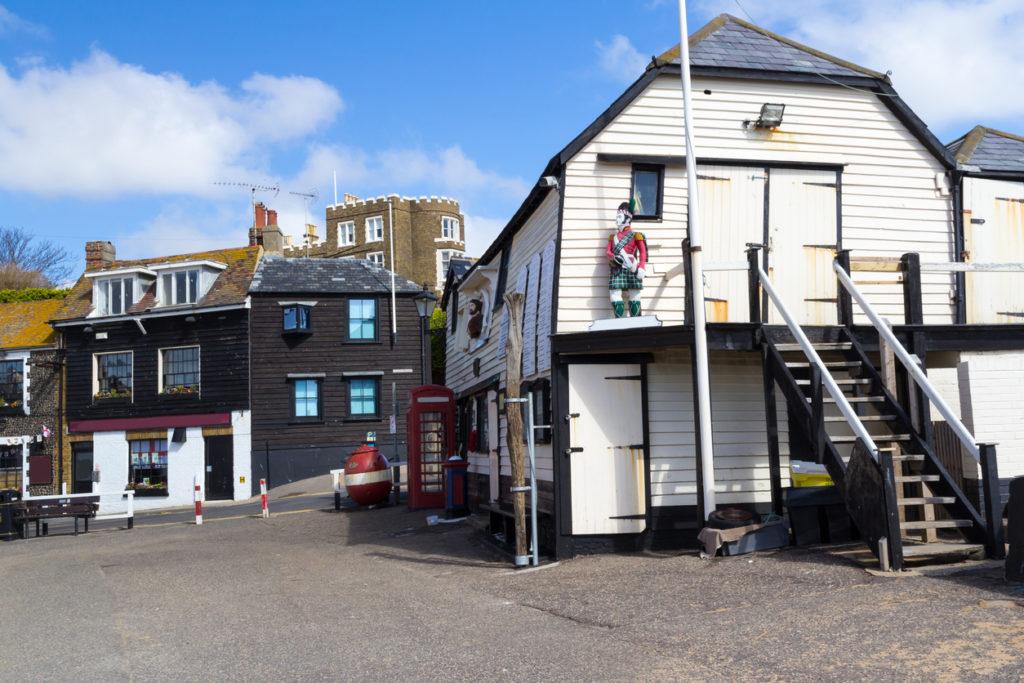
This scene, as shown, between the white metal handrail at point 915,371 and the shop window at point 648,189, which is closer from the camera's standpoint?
the white metal handrail at point 915,371

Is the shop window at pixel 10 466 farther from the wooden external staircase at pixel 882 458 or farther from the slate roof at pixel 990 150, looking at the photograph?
the slate roof at pixel 990 150

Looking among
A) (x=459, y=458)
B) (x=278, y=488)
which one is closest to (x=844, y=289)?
(x=459, y=458)

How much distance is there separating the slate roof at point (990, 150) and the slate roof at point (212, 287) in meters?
23.6

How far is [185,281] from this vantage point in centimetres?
3269

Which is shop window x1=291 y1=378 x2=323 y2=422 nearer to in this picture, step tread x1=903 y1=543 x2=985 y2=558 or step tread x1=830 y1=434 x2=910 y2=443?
step tread x1=830 y1=434 x2=910 y2=443

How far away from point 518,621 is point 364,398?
2456 centimetres

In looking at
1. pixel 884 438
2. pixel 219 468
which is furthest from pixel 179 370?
pixel 884 438

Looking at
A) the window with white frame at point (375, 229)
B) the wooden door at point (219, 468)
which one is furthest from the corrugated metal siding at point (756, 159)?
the window with white frame at point (375, 229)

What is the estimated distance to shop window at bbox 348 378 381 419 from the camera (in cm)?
3200

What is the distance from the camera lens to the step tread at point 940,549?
8359 mm

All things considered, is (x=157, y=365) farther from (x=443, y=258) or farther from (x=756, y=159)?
(x=756, y=159)

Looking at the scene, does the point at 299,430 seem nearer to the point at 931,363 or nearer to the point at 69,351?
the point at 69,351

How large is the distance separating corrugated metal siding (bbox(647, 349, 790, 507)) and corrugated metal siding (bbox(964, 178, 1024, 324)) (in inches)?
140

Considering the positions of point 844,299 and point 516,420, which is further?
point 516,420
